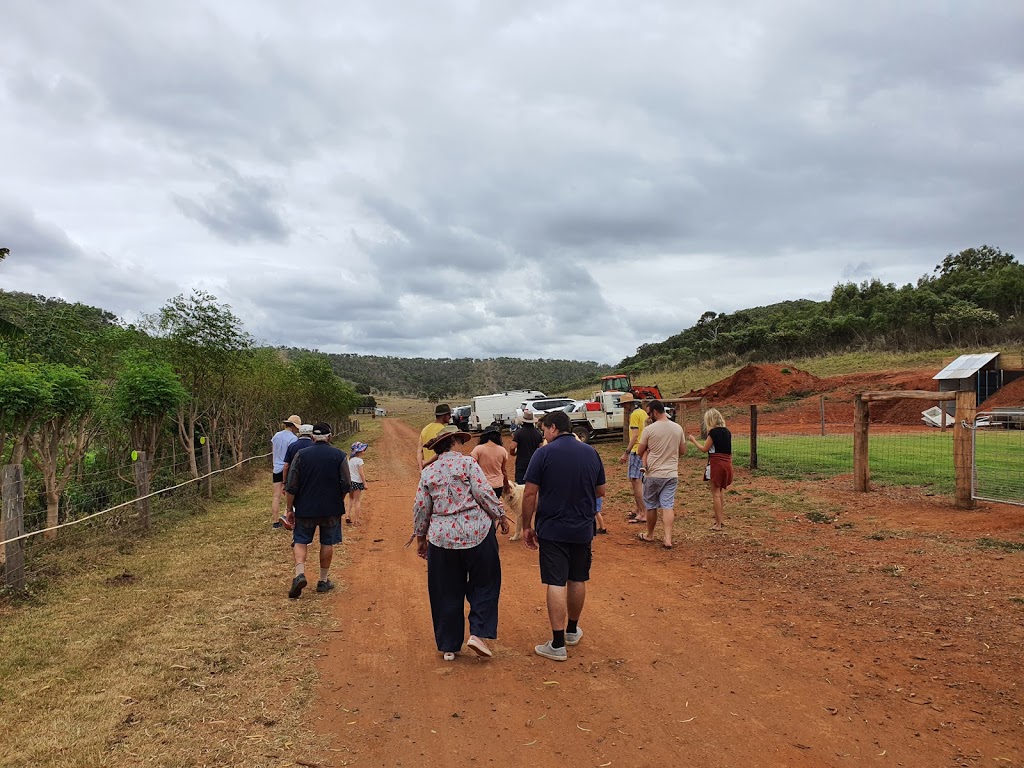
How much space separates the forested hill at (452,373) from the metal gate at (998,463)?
84388mm

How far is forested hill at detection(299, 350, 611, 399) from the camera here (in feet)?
363

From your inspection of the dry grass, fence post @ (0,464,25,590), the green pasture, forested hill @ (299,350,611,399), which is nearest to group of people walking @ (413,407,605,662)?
the dry grass

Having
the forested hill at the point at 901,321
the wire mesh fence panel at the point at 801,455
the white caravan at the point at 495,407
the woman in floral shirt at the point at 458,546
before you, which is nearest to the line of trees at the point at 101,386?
the woman in floral shirt at the point at 458,546

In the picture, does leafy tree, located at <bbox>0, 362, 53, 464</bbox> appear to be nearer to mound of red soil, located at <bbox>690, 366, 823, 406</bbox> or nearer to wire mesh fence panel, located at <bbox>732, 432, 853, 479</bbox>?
wire mesh fence panel, located at <bbox>732, 432, 853, 479</bbox>

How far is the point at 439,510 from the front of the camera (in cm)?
464

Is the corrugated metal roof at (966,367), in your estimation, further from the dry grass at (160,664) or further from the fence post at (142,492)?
the fence post at (142,492)

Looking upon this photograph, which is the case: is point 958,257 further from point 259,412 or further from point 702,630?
point 702,630

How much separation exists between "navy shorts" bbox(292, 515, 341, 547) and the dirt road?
1.96ft

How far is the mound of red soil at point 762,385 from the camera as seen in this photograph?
3269 centimetres

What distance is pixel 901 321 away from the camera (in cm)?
4250

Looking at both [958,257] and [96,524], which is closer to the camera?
[96,524]

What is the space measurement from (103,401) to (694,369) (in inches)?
1833

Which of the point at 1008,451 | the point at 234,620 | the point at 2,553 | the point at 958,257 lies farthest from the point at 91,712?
the point at 958,257

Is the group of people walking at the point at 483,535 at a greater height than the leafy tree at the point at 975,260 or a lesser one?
lesser
